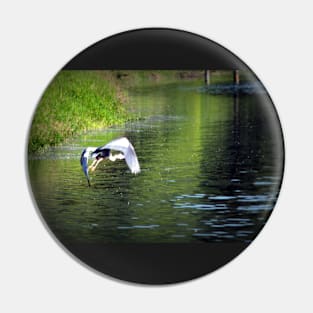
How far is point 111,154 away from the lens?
449 inches

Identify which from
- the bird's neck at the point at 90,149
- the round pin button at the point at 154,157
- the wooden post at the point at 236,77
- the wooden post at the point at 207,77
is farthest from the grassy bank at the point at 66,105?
the wooden post at the point at 236,77

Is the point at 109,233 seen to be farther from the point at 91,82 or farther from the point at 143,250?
the point at 91,82

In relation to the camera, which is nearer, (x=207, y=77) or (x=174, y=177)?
(x=174, y=177)

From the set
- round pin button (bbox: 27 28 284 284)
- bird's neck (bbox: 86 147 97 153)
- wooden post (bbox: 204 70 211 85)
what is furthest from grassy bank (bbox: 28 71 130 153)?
wooden post (bbox: 204 70 211 85)

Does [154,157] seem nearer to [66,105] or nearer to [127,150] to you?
[127,150]

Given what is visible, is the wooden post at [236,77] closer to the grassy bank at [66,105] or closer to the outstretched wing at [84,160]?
the grassy bank at [66,105]

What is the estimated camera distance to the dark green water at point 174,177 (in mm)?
11297

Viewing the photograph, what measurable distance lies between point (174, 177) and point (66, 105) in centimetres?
84

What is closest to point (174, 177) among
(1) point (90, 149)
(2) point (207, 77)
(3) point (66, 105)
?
(1) point (90, 149)

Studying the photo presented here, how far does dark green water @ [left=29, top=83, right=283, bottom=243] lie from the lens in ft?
37.1

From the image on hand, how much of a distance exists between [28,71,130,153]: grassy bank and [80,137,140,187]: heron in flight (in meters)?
0.17

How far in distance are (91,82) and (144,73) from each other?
1.14 feet

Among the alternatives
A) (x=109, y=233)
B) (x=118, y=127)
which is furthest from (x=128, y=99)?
(x=109, y=233)

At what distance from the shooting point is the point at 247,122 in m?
11.4
